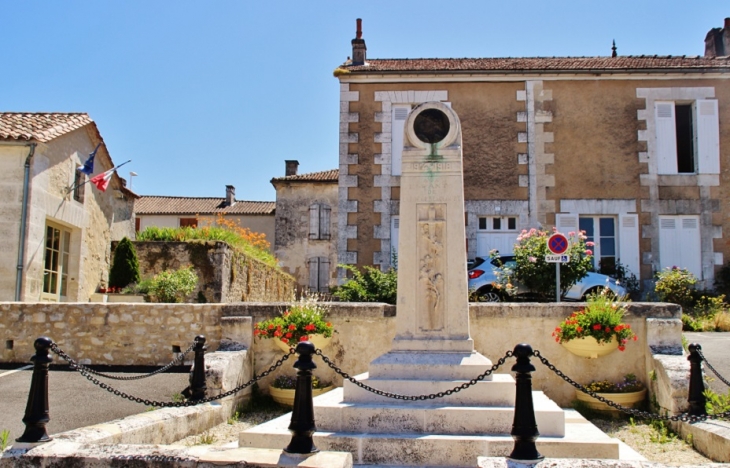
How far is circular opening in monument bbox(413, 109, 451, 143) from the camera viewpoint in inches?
262

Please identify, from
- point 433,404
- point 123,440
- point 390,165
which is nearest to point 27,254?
point 390,165

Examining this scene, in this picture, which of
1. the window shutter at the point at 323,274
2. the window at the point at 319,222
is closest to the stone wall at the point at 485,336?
the window shutter at the point at 323,274

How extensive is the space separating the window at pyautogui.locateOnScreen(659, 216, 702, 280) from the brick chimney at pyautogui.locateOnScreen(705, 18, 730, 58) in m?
5.48

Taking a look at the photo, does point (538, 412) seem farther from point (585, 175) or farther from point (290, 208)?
point (290, 208)

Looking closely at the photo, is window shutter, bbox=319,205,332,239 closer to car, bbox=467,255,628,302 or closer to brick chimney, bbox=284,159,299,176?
brick chimney, bbox=284,159,299,176

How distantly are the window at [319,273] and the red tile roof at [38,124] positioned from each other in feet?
45.4

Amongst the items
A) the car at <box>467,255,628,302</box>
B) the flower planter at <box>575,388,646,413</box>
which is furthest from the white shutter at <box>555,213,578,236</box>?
the flower planter at <box>575,388,646,413</box>

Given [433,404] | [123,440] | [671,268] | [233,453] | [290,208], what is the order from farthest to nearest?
[290,208] < [671,268] < [433,404] < [123,440] < [233,453]

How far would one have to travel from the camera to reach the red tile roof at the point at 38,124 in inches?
547

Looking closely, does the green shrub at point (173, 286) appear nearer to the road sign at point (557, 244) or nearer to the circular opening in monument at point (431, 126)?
the road sign at point (557, 244)

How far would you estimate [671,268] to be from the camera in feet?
50.9

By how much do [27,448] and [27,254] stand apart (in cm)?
1043

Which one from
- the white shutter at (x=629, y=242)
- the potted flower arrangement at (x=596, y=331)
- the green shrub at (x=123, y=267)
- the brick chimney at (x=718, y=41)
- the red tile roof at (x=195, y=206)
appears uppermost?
the brick chimney at (x=718, y=41)

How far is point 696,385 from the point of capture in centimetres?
649
